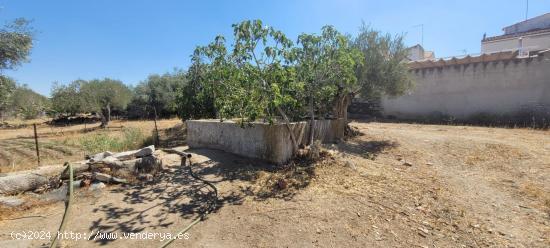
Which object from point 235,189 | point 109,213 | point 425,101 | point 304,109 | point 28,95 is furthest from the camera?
point 28,95

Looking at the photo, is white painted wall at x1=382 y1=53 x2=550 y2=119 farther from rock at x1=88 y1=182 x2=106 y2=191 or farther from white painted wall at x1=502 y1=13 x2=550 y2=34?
white painted wall at x1=502 y1=13 x2=550 y2=34

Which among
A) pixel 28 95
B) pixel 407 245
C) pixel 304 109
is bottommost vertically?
pixel 407 245

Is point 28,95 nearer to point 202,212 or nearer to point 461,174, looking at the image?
point 202,212

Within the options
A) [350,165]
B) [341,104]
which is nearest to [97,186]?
[350,165]

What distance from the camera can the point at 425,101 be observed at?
14.5m

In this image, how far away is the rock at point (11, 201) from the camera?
13.9 feet

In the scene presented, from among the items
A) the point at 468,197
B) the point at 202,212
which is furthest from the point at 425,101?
the point at 202,212

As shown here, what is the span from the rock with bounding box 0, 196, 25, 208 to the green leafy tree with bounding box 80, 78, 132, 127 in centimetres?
1797

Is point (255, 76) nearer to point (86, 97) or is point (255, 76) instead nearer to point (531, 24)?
point (86, 97)

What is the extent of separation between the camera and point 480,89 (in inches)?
504

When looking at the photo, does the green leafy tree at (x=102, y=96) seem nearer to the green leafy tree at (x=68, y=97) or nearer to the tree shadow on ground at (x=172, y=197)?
the green leafy tree at (x=68, y=97)

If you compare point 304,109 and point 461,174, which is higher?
point 304,109

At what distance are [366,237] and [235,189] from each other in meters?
2.45

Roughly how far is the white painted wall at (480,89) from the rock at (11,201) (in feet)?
40.4
